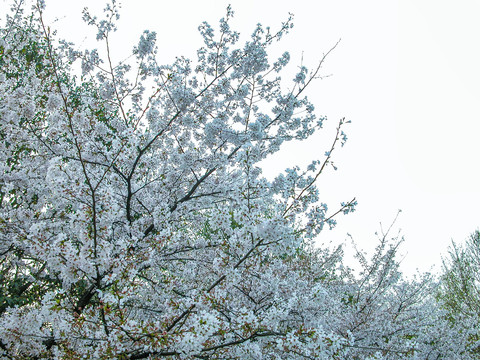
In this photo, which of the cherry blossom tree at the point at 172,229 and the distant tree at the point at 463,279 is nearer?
the cherry blossom tree at the point at 172,229

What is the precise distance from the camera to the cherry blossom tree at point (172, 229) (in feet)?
10.6

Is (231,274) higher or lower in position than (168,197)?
lower

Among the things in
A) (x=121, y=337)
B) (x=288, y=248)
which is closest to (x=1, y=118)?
(x=121, y=337)

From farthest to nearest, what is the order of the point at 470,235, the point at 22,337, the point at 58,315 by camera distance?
the point at 470,235
the point at 22,337
the point at 58,315

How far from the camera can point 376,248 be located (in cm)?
791

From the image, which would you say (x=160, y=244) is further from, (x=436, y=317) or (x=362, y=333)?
(x=436, y=317)

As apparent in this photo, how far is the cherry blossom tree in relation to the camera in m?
3.24

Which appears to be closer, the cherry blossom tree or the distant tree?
the cherry blossom tree

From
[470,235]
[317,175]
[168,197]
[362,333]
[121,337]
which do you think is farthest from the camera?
[470,235]

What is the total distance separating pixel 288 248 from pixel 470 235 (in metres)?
16.1

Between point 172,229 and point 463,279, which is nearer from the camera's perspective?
point 172,229

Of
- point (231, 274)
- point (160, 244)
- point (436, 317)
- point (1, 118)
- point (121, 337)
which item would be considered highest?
point (1, 118)

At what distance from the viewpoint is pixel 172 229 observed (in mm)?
4180

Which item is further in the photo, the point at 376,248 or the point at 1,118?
the point at 376,248
